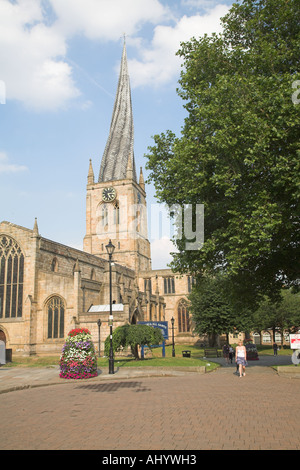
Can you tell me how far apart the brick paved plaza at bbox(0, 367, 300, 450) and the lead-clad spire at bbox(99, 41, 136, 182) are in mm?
65740

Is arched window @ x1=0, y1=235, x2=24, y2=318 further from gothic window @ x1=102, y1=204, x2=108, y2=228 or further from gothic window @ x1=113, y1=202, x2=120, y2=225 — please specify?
gothic window @ x1=113, y1=202, x2=120, y2=225

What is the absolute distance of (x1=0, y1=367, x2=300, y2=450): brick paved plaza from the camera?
6621 mm

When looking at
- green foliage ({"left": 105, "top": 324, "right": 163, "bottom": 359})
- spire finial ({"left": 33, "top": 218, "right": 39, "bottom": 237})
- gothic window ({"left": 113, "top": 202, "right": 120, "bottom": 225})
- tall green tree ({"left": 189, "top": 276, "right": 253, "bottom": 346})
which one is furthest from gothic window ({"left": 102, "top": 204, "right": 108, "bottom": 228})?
green foliage ({"left": 105, "top": 324, "right": 163, "bottom": 359})

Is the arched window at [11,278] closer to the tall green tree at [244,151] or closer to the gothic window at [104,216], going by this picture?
the tall green tree at [244,151]

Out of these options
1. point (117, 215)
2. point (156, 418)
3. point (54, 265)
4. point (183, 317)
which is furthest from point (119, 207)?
point (156, 418)

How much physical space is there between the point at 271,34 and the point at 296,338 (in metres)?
14.3

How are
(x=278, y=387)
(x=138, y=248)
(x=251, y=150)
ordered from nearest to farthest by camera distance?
(x=278, y=387) → (x=251, y=150) → (x=138, y=248)

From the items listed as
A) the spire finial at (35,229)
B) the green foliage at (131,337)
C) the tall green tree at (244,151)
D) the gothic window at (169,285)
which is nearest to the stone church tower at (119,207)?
the gothic window at (169,285)

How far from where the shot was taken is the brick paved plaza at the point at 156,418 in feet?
Answer: 21.7

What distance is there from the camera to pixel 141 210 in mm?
77125

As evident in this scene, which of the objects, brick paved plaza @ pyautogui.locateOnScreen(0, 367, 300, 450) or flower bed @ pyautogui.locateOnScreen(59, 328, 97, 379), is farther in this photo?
flower bed @ pyautogui.locateOnScreen(59, 328, 97, 379)

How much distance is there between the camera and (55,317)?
36906mm
